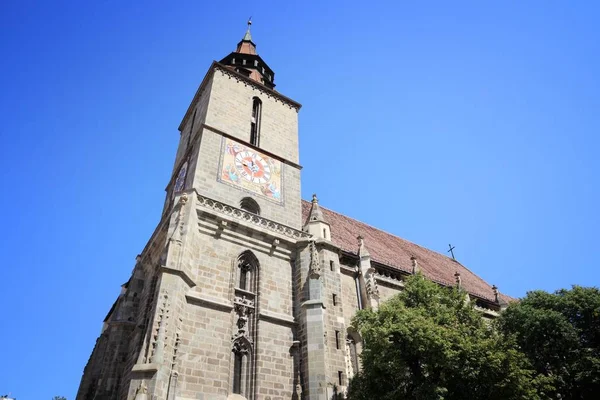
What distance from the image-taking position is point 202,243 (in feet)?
47.5

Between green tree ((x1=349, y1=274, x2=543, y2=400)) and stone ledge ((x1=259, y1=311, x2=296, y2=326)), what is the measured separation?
3.09 metres

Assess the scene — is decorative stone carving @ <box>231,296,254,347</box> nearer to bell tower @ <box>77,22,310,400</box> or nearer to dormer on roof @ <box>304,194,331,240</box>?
bell tower @ <box>77,22,310,400</box>

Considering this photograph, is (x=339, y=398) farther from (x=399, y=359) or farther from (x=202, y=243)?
(x=202, y=243)

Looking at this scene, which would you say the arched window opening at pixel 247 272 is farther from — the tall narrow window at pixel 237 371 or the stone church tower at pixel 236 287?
the tall narrow window at pixel 237 371

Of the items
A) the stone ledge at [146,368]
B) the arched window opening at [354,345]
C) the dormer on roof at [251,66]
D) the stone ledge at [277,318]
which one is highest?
the dormer on roof at [251,66]

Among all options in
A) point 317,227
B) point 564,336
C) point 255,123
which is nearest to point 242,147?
point 255,123

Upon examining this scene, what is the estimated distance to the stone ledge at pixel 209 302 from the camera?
1302 centimetres

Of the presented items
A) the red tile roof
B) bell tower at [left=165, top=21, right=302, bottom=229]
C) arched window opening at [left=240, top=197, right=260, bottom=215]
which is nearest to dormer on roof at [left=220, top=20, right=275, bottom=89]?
bell tower at [left=165, top=21, right=302, bottom=229]

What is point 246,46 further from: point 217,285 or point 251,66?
point 217,285

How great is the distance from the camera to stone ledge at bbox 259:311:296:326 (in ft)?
46.5

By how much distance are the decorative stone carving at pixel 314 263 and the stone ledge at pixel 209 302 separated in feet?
9.93

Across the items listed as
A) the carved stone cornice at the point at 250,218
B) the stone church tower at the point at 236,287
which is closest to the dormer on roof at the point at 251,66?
the stone church tower at the point at 236,287

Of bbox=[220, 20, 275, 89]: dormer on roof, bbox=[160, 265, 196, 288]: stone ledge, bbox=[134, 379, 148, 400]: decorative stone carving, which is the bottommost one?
bbox=[134, 379, 148, 400]: decorative stone carving

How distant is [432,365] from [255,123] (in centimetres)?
1408
